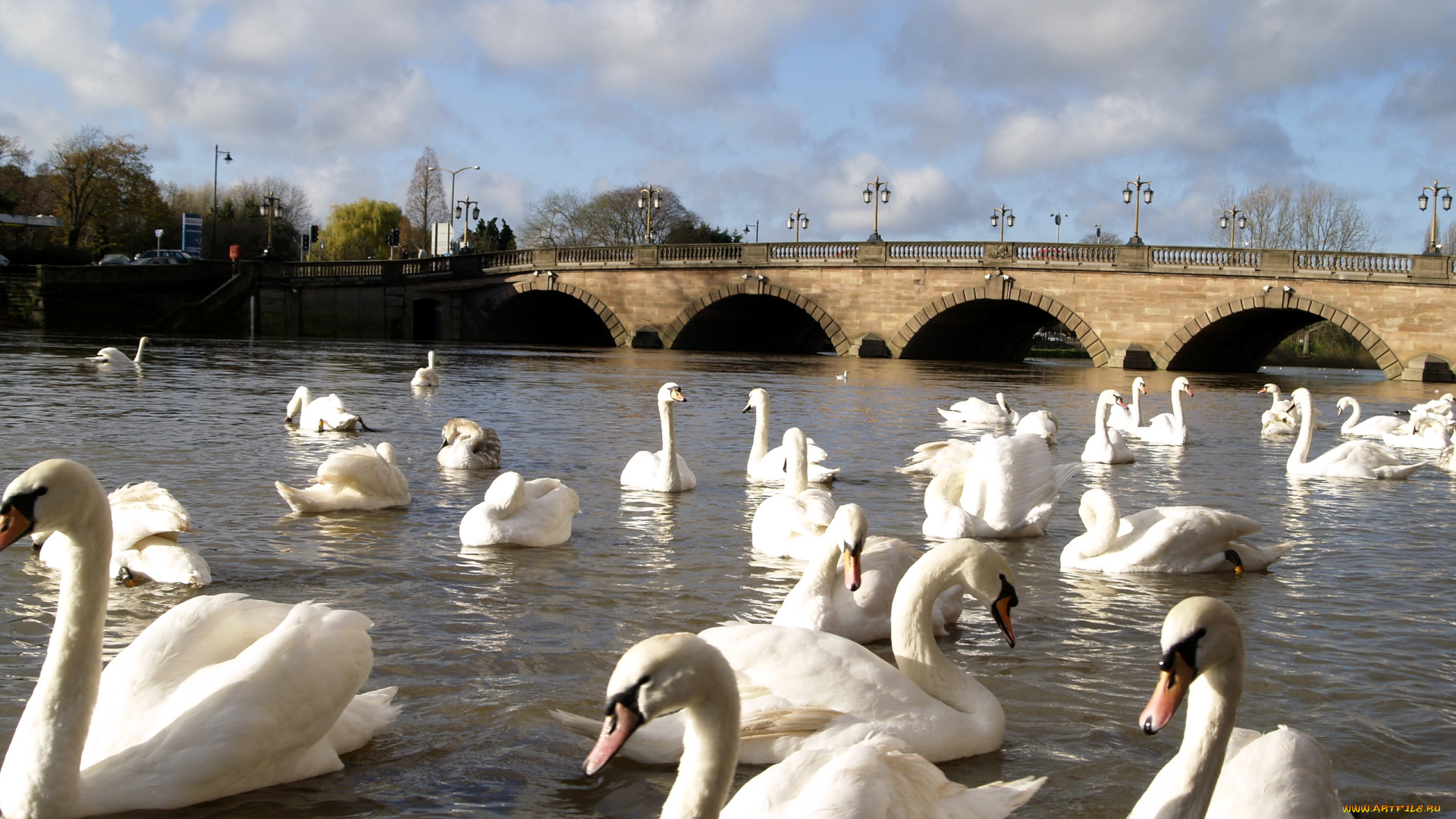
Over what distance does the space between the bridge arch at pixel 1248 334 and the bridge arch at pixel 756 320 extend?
11191mm

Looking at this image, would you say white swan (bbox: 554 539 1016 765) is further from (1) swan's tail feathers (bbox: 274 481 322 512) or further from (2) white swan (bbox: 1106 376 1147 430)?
(2) white swan (bbox: 1106 376 1147 430)

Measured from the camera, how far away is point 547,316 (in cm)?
5516

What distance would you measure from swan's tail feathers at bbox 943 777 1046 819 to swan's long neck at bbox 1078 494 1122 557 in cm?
342

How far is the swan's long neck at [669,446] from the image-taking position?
29.5 ft

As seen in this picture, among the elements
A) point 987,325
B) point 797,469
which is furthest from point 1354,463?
point 987,325

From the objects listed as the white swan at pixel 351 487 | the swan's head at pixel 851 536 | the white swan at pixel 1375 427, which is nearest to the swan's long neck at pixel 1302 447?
the white swan at pixel 1375 427

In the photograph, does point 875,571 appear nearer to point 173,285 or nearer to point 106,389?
point 106,389

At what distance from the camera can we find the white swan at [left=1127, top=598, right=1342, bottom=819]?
2.69 m

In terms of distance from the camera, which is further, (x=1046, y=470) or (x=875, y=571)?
(x=1046, y=470)

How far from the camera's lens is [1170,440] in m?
13.9

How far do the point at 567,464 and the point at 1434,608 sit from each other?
6596 millimetres

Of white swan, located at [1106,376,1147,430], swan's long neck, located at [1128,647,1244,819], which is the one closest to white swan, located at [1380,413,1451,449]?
white swan, located at [1106,376,1147,430]

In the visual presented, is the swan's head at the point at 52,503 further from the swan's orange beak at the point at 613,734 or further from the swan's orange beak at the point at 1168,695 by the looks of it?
the swan's orange beak at the point at 1168,695

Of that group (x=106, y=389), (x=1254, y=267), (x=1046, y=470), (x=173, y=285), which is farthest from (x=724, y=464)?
(x=173, y=285)
